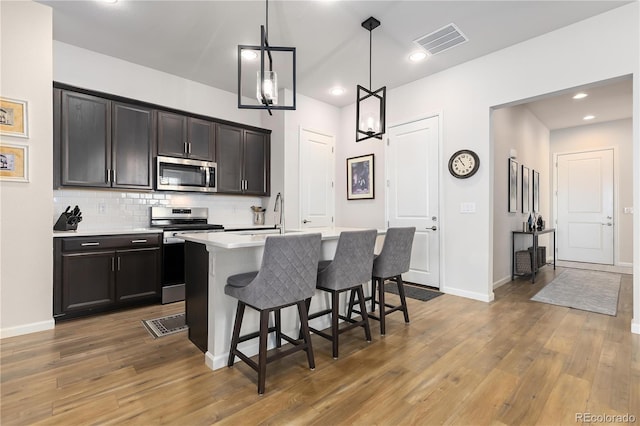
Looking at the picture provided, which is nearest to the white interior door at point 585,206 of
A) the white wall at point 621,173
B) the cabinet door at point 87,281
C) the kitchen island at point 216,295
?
the white wall at point 621,173

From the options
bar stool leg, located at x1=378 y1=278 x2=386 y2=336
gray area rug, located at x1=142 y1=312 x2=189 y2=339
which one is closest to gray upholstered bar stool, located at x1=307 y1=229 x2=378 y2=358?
bar stool leg, located at x1=378 y1=278 x2=386 y2=336

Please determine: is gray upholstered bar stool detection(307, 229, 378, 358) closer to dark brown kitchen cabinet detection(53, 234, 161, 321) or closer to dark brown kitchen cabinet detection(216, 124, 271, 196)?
dark brown kitchen cabinet detection(53, 234, 161, 321)

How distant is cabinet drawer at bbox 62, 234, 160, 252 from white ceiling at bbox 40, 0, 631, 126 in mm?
2162

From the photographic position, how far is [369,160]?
5.09 m

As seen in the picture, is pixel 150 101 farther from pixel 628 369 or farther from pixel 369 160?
pixel 628 369

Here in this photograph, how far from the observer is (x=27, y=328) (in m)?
2.76

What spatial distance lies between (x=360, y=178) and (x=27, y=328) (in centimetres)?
444

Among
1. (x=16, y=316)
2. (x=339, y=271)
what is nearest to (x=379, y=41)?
(x=339, y=271)

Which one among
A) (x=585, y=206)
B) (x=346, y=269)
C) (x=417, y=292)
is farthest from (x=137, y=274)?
(x=585, y=206)

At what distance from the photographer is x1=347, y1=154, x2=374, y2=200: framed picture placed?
16.7ft

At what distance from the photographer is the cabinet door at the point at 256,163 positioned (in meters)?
4.82

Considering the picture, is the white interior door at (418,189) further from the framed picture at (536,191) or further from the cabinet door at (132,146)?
the cabinet door at (132,146)

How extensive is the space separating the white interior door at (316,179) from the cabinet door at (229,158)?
0.99 m

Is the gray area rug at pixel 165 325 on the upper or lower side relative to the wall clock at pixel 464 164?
lower
